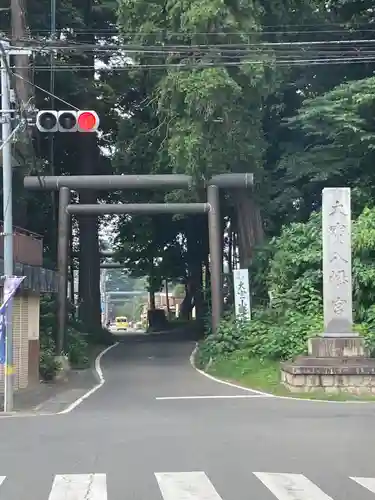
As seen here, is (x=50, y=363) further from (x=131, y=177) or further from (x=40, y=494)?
(x=40, y=494)

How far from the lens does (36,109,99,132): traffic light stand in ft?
54.1

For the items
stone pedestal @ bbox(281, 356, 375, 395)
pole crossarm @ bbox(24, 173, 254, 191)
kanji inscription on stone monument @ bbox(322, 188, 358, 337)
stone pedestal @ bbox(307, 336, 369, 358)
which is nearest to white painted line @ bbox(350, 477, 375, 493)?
stone pedestal @ bbox(281, 356, 375, 395)

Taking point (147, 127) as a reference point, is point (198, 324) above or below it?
below

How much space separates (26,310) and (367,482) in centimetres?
1676

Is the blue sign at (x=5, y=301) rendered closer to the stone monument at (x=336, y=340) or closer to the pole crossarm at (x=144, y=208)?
the stone monument at (x=336, y=340)

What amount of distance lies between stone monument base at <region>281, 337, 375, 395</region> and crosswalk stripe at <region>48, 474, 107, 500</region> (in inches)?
491

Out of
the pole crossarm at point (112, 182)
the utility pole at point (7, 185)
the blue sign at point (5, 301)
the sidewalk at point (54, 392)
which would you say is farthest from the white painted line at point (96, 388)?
the pole crossarm at point (112, 182)

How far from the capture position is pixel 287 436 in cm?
1306

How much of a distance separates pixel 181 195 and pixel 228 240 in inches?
802

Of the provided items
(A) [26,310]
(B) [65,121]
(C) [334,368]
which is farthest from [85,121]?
(A) [26,310]

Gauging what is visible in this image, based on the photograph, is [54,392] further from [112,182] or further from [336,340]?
[112,182]

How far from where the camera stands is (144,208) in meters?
30.8

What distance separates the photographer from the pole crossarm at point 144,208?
3041 centimetres

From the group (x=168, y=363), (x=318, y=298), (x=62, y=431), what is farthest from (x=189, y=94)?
(x=62, y=431)
